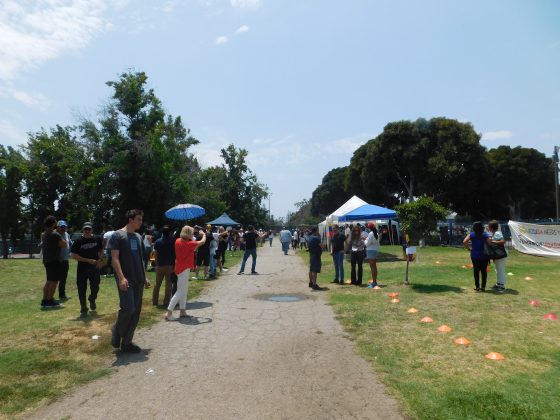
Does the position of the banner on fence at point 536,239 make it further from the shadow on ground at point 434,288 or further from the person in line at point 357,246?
the person in line at point 357,246

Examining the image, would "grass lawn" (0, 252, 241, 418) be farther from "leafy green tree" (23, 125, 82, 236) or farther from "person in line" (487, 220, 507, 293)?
"leafy green tree" (23, 125, 82, 236)

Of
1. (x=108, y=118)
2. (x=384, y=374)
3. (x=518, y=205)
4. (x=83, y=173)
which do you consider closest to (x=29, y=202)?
(x=83, y=173)

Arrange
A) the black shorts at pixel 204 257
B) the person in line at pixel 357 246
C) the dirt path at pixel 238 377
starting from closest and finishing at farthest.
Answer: the dirt path at pixel 238 377 → the person in line at pixel 357 246 → the black shorts at pixel 204 257

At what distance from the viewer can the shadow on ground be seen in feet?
35.1

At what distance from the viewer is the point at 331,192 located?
72812 mm

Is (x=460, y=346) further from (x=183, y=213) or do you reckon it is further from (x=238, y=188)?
(x=238, y=188)

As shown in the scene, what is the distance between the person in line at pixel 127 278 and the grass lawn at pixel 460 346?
3.10m

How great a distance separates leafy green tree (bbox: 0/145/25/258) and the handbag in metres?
31.2

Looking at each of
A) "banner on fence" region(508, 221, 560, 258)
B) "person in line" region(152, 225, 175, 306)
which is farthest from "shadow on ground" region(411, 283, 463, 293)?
"banner on fence" region(508, 221, 560, 258)

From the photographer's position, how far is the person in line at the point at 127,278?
5.69 metres

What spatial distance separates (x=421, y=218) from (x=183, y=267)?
7201 mm

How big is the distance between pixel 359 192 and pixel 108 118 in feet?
89.3

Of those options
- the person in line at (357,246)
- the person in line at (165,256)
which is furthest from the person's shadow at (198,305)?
the person in line at (357,246)

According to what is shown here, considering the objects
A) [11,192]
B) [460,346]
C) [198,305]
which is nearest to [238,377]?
[460,346]
